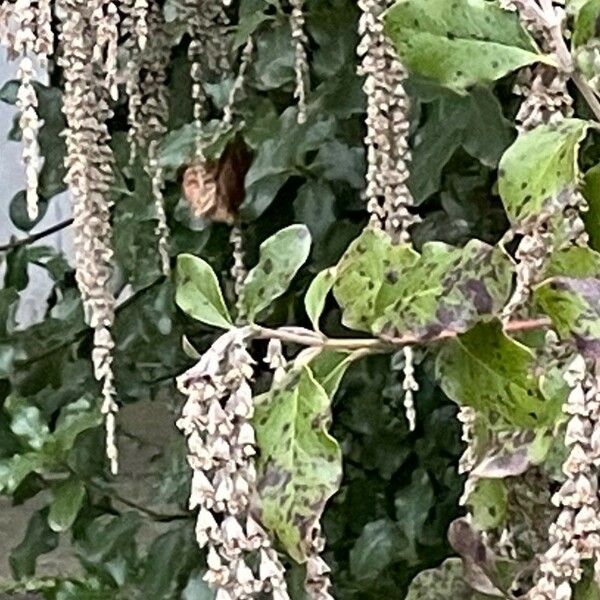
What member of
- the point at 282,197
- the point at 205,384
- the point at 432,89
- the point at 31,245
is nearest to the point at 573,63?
the point at 205,384

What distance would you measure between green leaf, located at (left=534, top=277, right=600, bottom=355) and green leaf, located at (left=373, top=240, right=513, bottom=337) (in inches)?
1.1

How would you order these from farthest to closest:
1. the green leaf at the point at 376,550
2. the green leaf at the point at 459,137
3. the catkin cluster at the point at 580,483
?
the green leaf at the point at 376,550, the green leaf at the point at 459,137, the catkin cluster at the point at 580,483

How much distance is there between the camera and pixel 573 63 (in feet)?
1.81

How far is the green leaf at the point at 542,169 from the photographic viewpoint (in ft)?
1.79

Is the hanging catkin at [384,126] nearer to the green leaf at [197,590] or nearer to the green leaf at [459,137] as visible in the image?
the green leaf at [459,137]

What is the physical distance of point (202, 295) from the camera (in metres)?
0.63

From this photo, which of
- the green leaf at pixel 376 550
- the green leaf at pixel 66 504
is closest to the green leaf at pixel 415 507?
the green leaf at pixel 376 550

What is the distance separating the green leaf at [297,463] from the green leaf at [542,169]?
11 cm

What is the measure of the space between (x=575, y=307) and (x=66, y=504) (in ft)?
2.20

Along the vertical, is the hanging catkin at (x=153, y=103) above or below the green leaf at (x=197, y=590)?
above

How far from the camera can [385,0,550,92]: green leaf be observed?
0.55 metres

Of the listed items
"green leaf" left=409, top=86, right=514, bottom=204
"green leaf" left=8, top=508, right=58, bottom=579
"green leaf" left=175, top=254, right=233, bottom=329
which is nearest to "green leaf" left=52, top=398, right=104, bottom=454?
"green leaf" left=8, top=508, right=58, bottom=579

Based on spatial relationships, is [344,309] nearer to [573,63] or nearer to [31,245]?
[573,63]

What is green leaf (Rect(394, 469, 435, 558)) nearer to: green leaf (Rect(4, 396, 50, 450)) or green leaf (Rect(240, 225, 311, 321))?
green leaf (Rect(4, 396, 50, 450))
